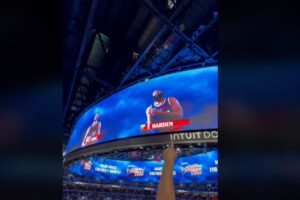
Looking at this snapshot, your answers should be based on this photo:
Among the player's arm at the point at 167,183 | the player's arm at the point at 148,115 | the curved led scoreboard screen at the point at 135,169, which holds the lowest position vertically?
the curved led scoreboard screen at the point at 135,169

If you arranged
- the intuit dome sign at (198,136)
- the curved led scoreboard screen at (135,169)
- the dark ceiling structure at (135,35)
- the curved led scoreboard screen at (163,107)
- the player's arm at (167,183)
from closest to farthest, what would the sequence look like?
the player's arm at (167,183) < the intuit dome sign at (198,136) < the curved led scoreboard screen at (163,107) < the dark ceiling structure at (135,35) < the curved led scoreboard screen at (135,169)

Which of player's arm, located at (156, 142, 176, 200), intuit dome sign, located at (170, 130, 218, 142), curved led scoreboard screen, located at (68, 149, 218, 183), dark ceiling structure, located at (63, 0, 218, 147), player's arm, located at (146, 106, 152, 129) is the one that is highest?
dark ceiling structure, located at (63, 0, 218, 147)

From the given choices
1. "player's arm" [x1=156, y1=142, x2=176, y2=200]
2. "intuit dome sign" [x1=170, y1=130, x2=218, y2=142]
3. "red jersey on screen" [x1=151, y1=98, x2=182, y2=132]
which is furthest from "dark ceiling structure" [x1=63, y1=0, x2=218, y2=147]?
"player's arm" [x1=156, y1=142, x2=176, y2=200]

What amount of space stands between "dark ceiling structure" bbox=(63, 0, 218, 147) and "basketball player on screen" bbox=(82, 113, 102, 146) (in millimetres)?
616

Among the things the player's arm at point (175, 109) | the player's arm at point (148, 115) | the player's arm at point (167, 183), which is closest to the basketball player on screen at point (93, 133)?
the player's arm at point (148, 115)

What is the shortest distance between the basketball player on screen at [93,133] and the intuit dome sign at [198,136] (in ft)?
6.20

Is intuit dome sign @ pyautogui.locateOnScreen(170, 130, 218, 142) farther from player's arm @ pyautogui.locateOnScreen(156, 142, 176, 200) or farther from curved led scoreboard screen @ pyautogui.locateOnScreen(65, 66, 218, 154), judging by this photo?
player's arm @ pyautogui.locateOnScreen(156, 142, 176, 200)

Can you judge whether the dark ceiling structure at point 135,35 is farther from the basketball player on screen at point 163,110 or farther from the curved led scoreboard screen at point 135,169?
the curved led scoreboard screen at point 135,169

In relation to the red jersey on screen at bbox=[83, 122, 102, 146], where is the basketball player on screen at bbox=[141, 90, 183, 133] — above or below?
above

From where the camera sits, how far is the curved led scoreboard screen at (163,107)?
356cm

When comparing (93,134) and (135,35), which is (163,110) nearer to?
(93,134)

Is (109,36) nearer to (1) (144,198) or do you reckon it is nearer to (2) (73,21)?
(2) (73,21)

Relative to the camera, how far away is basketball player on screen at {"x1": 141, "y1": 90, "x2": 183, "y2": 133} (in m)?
3.73
